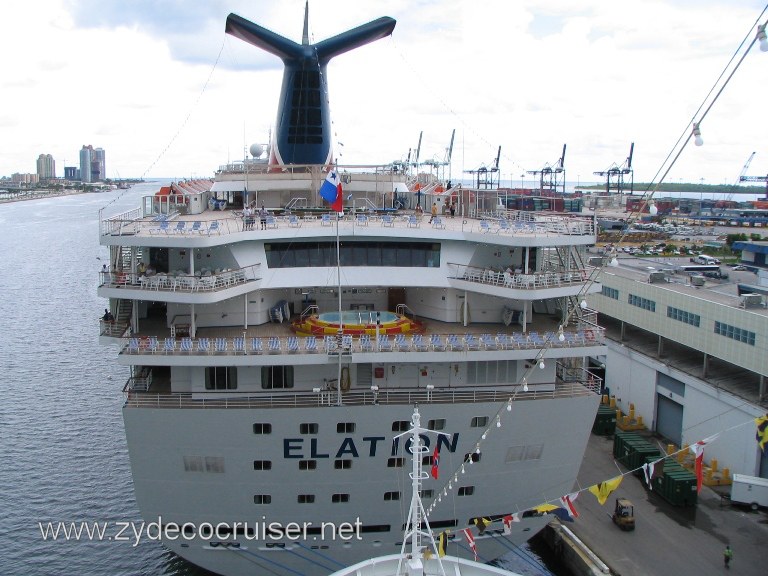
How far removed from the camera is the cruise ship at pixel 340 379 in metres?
18.1

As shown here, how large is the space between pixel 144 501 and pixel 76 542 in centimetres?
833

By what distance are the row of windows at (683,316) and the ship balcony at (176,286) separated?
66.6 ft

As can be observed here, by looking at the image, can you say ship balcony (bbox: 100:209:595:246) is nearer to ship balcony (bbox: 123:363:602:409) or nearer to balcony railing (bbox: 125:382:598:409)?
ship balcony (bbox: 123:363:602:409)

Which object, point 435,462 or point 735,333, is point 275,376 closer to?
point 435,462

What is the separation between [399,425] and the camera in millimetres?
18250

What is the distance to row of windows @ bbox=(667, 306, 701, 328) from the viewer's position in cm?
3127

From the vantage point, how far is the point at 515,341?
19234 millimetres

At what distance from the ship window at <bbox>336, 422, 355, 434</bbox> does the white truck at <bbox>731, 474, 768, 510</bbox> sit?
15.4 m

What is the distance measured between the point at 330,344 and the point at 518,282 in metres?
5.47

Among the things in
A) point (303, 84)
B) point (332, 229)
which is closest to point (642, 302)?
point (303, 84)

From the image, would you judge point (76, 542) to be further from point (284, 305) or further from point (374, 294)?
point (374, 294)

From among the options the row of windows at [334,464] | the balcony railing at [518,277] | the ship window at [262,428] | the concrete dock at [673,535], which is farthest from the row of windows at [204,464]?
the concrete dock at [673,535]

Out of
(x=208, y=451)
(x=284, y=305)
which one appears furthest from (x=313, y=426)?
(x=284, y=305)

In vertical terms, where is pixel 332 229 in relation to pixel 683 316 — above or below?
above
